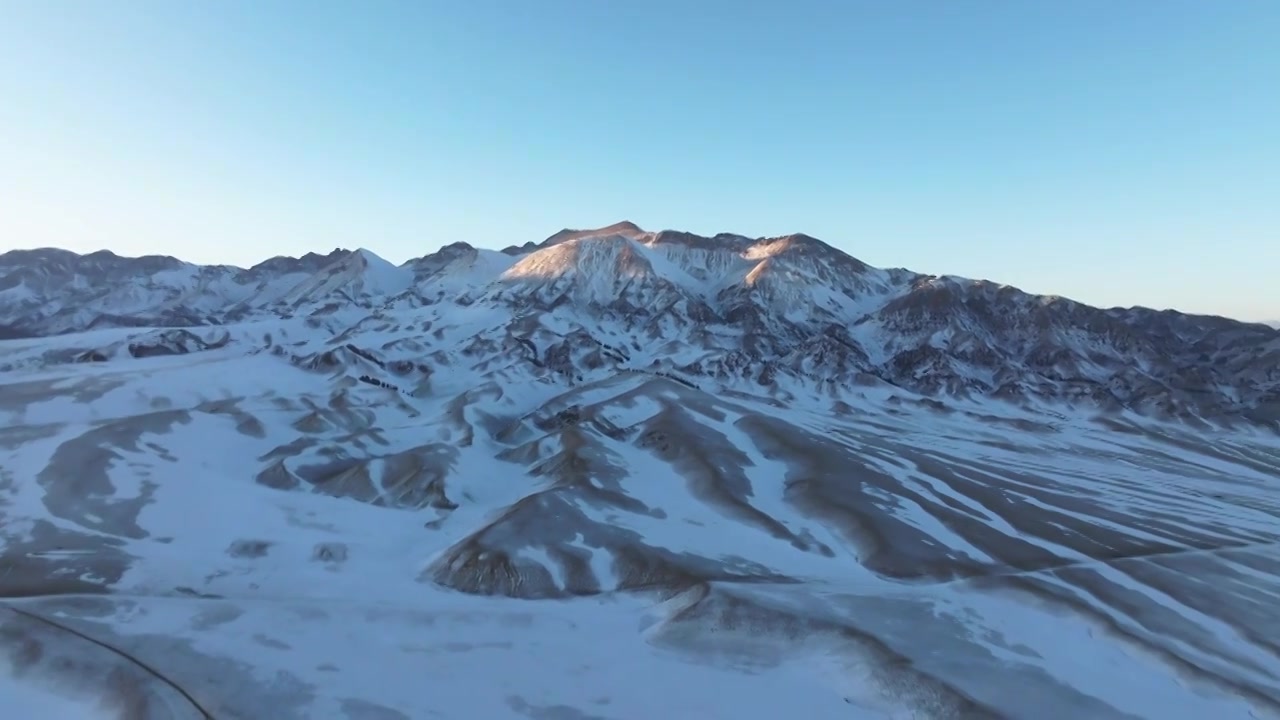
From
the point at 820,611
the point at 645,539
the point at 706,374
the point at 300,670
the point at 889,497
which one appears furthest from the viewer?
the point at 706,374

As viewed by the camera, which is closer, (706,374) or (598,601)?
(598,601)

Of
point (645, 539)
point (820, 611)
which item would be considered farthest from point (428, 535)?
point (820, 611)

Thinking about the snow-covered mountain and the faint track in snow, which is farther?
the snow-covered mountain

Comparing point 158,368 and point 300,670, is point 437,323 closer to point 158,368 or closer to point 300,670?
point 158,368

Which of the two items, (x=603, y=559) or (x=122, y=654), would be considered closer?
(x=122, y=654)

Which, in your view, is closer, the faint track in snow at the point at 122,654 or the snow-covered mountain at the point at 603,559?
the faint track in snow at the point at 122,654

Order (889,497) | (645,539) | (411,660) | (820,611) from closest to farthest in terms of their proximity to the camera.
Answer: (411,660) → (820,611) → (645,539) → (889,497)

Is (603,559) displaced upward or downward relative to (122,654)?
upward

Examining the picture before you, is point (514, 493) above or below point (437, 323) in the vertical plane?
below

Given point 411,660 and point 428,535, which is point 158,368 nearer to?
point 428,535

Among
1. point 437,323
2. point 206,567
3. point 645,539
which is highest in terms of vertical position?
point 437,323
